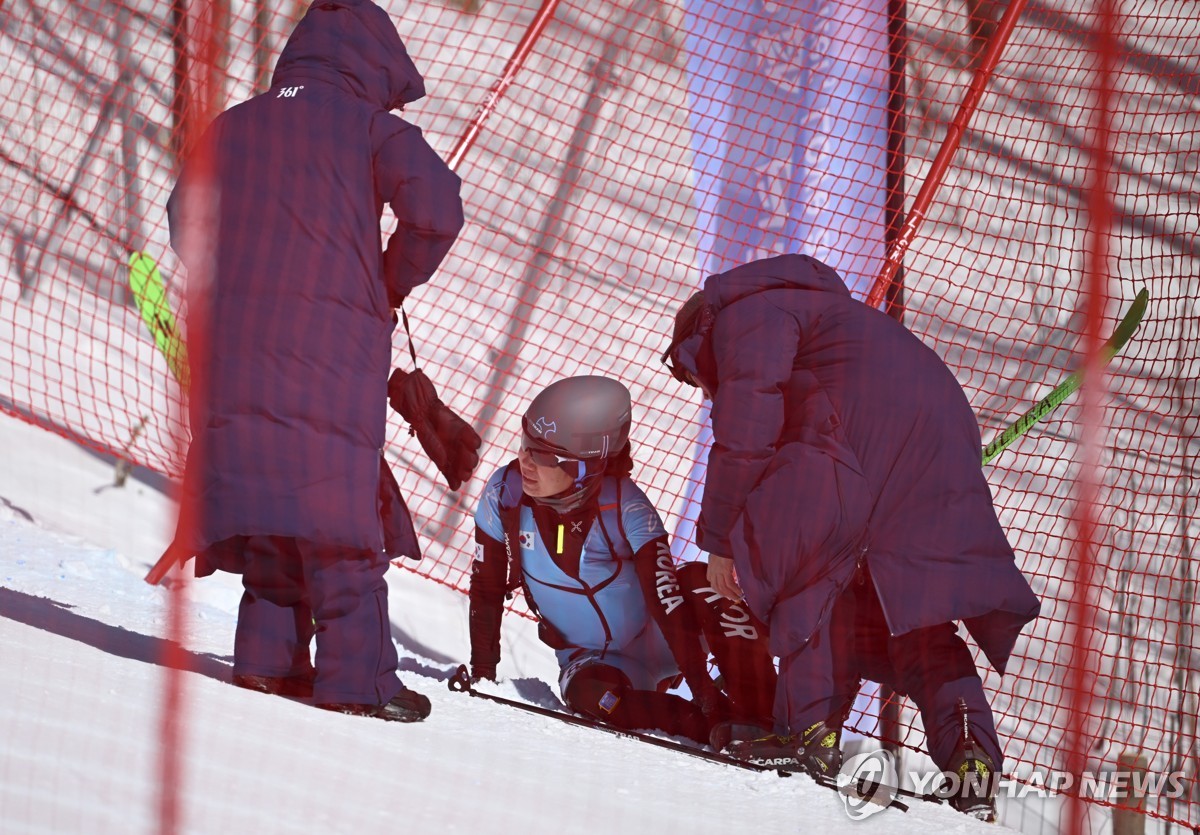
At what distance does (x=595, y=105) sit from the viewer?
4.02 metres

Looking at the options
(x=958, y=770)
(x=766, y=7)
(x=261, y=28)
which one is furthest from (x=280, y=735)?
(x=766, y=7)

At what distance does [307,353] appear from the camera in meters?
2.11

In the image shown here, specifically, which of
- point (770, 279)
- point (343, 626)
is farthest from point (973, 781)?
point (343, 626)

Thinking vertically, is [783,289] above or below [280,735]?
Result: above

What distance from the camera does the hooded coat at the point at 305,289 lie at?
2086mm

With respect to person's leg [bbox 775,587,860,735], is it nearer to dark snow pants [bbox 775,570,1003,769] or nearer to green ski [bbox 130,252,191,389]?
dark snow pants [bbox 775,570,1003,769]

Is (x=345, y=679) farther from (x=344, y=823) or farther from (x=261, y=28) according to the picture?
(x=261, y=28)

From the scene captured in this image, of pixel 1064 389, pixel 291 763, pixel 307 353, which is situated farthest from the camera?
pixel 1064 389

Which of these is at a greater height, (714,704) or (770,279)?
(770,279)

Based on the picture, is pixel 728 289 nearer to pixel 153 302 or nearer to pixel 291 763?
pixel 291 763

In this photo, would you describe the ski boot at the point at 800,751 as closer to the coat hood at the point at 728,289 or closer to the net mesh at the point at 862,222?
the coat hood at the point at 728,289

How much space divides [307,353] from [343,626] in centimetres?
43

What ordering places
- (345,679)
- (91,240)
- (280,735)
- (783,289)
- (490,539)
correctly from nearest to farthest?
(280,735) < (345,679) < (783,289) < (490,539) < (91,240)

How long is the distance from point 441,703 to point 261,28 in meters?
2.26
